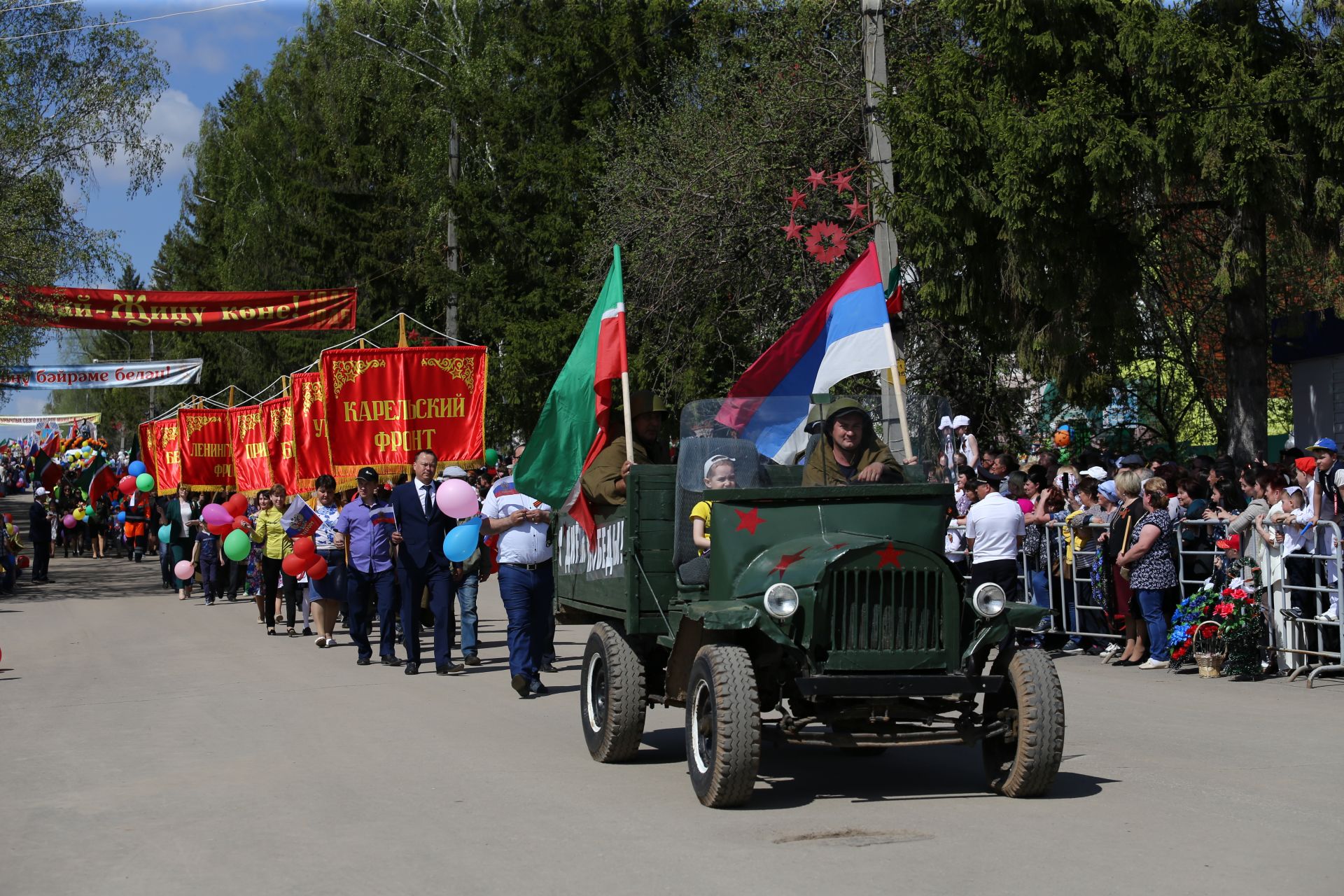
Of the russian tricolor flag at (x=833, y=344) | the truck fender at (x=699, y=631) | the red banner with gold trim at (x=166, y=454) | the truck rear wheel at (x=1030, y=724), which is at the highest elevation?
the red banner with gold trim at (x=166, y=454)

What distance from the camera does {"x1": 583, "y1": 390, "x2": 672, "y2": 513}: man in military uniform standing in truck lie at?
942 centimetres

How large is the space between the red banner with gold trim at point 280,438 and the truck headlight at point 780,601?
1727cm

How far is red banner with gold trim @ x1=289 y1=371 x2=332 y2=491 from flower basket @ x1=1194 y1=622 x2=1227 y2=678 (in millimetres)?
12055

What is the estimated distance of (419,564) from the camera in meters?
14.2

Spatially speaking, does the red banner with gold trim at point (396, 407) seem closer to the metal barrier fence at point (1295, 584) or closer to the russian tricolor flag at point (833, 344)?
the metal barrier fence at point (1295, 584)

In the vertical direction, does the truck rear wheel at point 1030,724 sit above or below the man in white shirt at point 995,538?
below

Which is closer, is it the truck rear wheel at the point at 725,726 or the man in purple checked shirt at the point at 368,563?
the truck rear wheel at the point at 725,726

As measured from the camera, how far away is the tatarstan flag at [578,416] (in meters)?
9.73

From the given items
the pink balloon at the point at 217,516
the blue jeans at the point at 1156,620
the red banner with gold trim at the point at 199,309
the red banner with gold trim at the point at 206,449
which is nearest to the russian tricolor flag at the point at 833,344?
the blue jeans at the point at 1156,620

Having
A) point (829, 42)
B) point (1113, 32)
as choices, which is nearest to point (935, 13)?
point (829, 42)

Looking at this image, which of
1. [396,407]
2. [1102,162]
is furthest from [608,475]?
[396,407]

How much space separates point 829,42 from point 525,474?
52.7 feet

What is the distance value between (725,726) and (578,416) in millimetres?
3360

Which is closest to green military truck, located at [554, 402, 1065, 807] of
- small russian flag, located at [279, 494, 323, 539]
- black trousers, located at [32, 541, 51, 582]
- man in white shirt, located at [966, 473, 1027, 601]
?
man in white shirt, located at [966, 473, 1027, 601]
